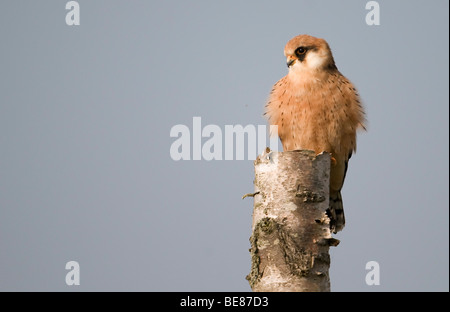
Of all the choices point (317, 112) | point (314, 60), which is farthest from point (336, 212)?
Answer: point (314, 60)

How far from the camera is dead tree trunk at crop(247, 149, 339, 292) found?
12.8ft

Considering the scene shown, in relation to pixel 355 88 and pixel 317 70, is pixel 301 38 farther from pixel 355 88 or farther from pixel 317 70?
pixel 355 88

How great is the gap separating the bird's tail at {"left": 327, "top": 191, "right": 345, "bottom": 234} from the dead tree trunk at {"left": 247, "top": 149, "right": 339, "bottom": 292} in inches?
102

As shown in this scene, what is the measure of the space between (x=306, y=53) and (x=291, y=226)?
2708 mm

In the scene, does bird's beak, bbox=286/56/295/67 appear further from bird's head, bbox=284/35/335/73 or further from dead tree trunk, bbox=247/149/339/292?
dead tree trunk, bbox=247/149/339/292

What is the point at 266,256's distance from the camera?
4.01 m

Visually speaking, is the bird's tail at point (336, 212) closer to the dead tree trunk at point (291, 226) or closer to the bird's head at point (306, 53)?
the bird's head at point (306, 53)

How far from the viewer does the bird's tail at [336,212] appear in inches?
260

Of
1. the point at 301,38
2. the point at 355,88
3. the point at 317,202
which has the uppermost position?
the point at 301,38
